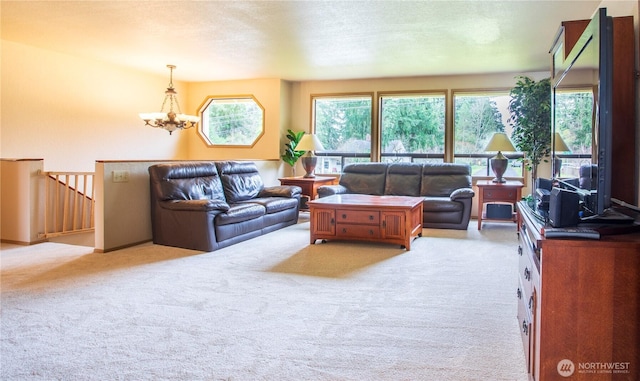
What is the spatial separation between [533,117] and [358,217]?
319 cm

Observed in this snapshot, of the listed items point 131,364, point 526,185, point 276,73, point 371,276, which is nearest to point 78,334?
point 131,364

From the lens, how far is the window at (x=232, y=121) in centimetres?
830

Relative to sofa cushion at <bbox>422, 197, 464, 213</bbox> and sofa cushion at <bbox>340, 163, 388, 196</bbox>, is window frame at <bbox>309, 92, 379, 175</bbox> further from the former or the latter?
sofa cushion at <bbox>422, 197, 464, 213</bbox>

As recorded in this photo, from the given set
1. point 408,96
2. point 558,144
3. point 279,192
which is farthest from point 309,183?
point 558,144

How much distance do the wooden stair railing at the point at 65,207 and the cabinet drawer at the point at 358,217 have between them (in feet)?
9.21

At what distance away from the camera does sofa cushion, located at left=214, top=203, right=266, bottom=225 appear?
4.74 m

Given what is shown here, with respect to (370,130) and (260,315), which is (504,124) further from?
(260,315)

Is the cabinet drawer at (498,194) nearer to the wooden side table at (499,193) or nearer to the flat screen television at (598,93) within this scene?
the wooden side table at (499,193)

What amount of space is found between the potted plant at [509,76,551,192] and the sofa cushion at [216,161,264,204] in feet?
12.5

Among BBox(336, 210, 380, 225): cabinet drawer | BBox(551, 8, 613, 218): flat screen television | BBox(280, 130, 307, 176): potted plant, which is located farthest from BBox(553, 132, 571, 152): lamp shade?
BBox(280, 130, 307, 176): potted plant

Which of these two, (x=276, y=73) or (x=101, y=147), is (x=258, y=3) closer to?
(x=276, y=73)

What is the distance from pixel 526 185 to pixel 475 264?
3.65 m

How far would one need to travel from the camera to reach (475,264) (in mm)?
4102

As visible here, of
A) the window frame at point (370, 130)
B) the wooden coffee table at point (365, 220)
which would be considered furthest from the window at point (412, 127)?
the wooden coffee table at point (365, 220)
